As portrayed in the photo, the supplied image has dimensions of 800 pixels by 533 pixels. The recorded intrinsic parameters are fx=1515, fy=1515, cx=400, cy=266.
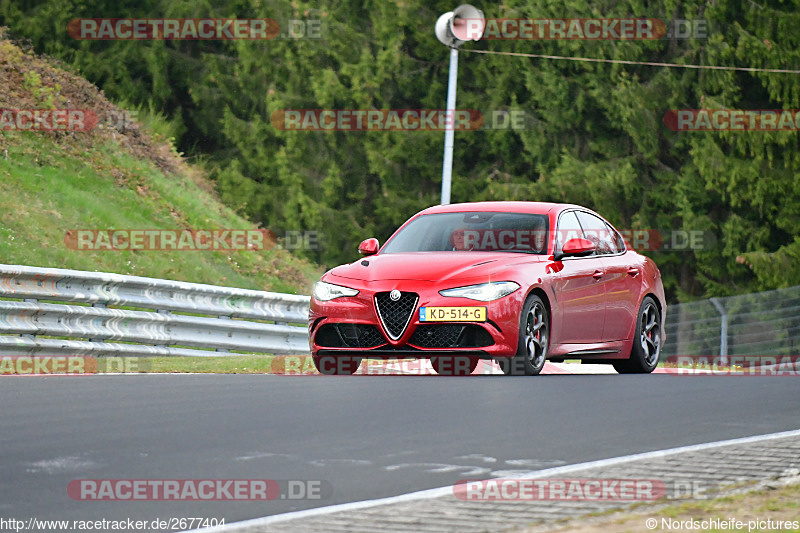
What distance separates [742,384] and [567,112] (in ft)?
90.0

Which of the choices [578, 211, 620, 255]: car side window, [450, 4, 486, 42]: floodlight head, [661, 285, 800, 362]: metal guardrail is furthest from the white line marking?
[661, 285, 800, 362]: metal guardrail

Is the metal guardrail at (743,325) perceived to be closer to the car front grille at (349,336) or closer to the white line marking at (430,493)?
the car front grille at (349,336)

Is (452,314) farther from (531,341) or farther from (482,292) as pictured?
(531,341)

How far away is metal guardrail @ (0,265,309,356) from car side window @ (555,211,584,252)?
4.87 meters

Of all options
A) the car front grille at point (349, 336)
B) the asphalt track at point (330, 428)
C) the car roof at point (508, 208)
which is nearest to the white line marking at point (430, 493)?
the asphalt track at point (330, 428)

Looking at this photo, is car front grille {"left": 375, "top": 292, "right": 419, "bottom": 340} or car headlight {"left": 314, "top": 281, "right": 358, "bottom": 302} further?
car headlight {"left": 314, "top": 281, "right": 358, "bottom": 302}

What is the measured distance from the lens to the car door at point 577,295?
13617mm

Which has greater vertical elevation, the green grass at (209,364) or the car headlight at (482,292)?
the car headlight at (482,292)

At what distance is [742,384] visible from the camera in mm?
13508

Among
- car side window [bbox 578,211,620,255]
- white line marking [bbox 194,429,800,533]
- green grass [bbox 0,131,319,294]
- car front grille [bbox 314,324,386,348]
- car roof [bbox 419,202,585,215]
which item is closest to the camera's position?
white line marking [bbox 194,429,800,533]

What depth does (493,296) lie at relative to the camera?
41.5ft

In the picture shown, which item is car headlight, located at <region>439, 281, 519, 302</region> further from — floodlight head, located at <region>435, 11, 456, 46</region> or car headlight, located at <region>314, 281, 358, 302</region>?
floodlight head, located at <region>435, 11, 456, 46</region>

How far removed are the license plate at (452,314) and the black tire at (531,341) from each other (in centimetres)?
39

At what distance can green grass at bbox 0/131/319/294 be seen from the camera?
71.1 feet
